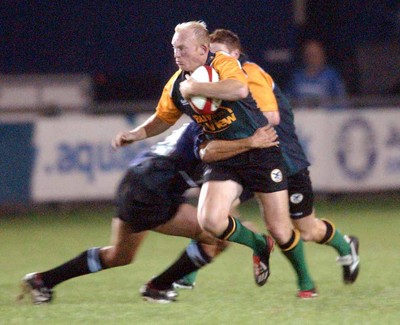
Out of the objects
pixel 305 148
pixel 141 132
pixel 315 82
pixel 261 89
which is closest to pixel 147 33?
pixel 315 82

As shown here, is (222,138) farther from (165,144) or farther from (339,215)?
(339,215)

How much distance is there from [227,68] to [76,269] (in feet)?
4.97

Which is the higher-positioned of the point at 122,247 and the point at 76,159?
the point at 76,159

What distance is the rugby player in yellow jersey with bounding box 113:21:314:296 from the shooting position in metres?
6.74

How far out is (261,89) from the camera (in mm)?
7469

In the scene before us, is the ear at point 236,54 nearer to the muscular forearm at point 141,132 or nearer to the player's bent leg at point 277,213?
the muscular forearm at point 141,132

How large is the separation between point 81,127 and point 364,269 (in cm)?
493

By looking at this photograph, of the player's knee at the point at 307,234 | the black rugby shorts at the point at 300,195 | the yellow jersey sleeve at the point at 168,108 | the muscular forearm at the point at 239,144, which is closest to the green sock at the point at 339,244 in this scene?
the player's knee at the point at 307,234

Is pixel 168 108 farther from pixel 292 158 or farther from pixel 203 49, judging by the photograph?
pixel 292 158

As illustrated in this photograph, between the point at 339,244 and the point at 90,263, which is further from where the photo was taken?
the point at 339,244

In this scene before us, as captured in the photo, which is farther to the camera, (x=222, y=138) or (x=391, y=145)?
(x=391, y=145)

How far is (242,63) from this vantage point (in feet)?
25.2

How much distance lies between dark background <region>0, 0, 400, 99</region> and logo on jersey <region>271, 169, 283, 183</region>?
9.44 metres

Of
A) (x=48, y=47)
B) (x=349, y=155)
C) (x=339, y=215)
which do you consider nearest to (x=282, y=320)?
(x=339, y=215)
